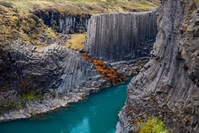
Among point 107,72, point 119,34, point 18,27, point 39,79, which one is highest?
point 18,27

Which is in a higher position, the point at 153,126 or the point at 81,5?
the point at 81,5

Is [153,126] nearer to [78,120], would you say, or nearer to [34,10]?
[78,120]

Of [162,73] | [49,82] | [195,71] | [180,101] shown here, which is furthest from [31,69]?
[195,71]

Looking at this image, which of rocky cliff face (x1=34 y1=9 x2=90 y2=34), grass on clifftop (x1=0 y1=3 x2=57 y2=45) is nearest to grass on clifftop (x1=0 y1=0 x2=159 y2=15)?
rocky cliff face (x1=34 y1=9 x2=90 y2=34)

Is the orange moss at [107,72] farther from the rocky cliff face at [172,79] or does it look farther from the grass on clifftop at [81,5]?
the rocky cliff face at [172,79]

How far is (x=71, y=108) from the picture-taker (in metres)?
27.4

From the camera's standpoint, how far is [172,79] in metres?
16.8

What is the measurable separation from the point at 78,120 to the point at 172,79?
11.1 m

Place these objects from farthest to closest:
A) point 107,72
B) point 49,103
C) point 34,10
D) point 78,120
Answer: point 34,10, point 107,72, point 49,103, point 78,120

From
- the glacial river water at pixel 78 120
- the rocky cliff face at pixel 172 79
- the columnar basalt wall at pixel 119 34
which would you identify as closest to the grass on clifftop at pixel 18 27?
the columnar basalt wall at pixel 119 34

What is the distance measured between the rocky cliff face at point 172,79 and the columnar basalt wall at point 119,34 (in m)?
14.6

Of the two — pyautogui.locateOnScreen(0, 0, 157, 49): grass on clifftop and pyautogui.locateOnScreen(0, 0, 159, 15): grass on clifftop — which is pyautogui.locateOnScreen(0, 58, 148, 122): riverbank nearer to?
pyautogui.locateOnScreen(0, 0, 157, 49): grass on clifftop

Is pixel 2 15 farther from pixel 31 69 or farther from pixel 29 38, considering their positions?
pixel 31 69

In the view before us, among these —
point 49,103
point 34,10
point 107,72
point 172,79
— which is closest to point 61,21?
point 34,10
